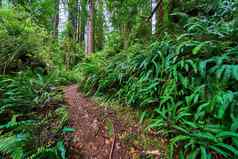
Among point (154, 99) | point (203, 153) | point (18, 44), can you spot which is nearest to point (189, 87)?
point (154, 99)

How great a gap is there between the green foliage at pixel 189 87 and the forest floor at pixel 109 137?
0.84 feet

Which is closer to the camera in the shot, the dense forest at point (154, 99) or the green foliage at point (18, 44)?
the dense forest at point (154, 99)

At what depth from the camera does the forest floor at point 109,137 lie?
9.72 feet

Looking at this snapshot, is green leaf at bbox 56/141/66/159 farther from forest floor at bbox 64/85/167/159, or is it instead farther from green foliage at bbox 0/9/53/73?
green foliage at bbox 0/9/53/73

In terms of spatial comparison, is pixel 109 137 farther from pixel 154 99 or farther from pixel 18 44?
pixel 18 44

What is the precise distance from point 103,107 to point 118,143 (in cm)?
129

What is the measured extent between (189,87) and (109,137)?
1.70m

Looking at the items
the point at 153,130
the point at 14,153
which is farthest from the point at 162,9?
the point at 14,153

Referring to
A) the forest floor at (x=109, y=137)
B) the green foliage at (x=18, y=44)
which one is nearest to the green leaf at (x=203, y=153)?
the forest floor at (x=109, y=137)

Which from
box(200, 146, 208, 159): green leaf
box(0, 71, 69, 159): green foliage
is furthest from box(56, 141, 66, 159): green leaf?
box(200, 146, 208, 159): green leaf

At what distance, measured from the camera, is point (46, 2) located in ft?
46.6

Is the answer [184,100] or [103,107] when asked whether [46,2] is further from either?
[184,100]

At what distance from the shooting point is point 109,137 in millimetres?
3320

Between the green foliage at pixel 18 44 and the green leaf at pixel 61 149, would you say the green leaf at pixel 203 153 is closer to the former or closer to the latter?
the green leaf at pixel 61 149
